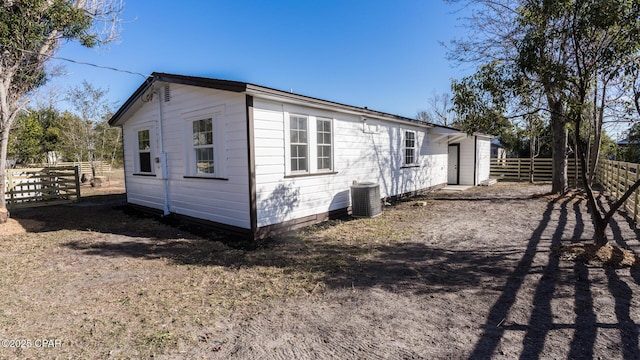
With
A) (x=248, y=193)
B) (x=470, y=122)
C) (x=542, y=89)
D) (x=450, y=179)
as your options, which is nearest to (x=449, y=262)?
(x=470, y=122)

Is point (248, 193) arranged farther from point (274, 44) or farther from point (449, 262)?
point (274, 44)

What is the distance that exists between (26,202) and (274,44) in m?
11.5

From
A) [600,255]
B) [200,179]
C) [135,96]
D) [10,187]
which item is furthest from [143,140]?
[600,255]

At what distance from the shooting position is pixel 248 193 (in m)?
6.05

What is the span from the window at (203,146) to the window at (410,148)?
7.13 m

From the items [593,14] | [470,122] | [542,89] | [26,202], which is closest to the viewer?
[593,14]

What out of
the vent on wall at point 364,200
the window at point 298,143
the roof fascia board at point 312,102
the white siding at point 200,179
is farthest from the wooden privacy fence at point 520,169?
the white siding at point 200,179

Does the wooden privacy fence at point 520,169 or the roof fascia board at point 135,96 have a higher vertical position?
the roof fascia board at point 135,96

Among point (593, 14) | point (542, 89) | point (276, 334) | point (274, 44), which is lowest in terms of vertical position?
point (276, 334)

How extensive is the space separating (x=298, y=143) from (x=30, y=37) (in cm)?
679

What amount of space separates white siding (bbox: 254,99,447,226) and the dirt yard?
2.86 ft

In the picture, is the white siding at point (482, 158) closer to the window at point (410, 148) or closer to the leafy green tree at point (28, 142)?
the window at point (410, 148)

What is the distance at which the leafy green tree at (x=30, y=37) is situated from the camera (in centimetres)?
710

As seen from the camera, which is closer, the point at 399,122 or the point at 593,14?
the point at 593,14
